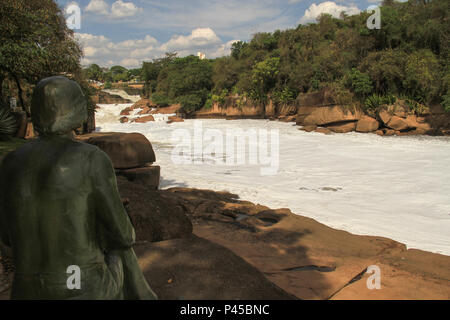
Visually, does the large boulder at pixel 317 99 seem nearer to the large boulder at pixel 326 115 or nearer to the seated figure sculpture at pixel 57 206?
the large boulder at pixel 326 115

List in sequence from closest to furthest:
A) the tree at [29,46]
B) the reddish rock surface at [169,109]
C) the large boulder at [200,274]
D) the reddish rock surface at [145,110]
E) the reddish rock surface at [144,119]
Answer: the large boulder at [200,274] → the tree at [29,46] → the reddish rock surface at [144,119] → the reddish rock surface at [169,109] → the reddish rock surface at [145,110]

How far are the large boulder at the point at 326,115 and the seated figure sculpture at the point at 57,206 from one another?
20.3 meters

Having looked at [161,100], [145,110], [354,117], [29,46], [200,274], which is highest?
[29,46]

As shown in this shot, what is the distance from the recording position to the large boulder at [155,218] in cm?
468

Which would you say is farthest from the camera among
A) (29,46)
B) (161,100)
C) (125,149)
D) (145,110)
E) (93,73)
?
(161,100)

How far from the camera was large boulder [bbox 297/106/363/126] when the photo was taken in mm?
20078

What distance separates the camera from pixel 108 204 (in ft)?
4.73

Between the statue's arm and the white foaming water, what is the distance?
560 cm

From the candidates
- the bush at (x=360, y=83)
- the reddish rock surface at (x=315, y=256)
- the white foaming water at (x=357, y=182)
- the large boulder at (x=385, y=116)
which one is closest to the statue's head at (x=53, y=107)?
the reddish rock surface at (x=315, y=256)

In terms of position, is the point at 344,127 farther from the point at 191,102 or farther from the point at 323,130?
the point at 191,102

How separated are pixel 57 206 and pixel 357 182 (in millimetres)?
10261

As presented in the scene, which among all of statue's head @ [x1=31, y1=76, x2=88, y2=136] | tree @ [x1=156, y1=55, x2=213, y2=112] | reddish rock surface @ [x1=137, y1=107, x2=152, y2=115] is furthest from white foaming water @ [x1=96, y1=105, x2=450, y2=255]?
reddish rock surface @ [x1=137, y1=107, x2=152, y2=115]

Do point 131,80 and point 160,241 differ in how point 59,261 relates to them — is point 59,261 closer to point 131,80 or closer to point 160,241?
point 160,241

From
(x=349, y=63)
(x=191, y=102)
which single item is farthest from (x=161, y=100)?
(x=349, y=63)
